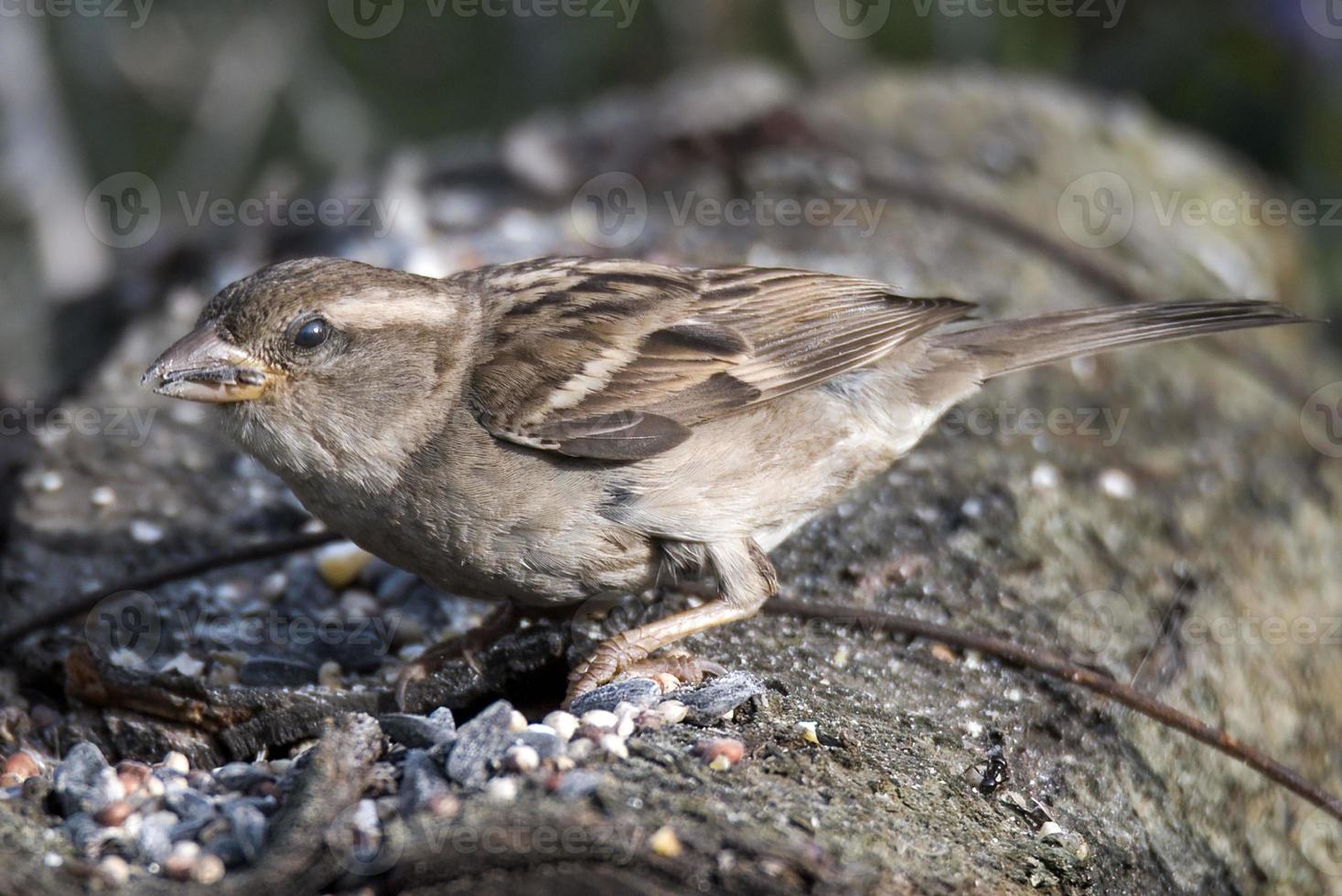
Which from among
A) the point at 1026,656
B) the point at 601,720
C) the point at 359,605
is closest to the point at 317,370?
the point at 359,605

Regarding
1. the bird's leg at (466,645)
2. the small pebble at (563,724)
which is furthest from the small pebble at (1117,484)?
the small pebble at (563,724)

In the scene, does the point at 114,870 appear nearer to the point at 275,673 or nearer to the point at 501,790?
the point at 501,790

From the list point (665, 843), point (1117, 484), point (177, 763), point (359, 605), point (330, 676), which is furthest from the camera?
point (1117, 484)

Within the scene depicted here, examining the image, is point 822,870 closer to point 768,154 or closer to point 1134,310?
point 1134,310

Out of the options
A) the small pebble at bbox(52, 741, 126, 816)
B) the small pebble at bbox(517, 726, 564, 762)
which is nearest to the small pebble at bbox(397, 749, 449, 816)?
the small pebble at bbox(517, 726, 564, 762)

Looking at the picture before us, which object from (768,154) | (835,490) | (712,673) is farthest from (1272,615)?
(768,154)

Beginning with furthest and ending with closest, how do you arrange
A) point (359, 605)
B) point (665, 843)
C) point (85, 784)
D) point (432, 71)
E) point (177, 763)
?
point (432, 71), point (359, 605), point (177, 763), point (85, 784), point (665, 843)

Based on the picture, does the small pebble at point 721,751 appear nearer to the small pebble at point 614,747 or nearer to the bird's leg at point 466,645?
the small pebble at point 614,747
